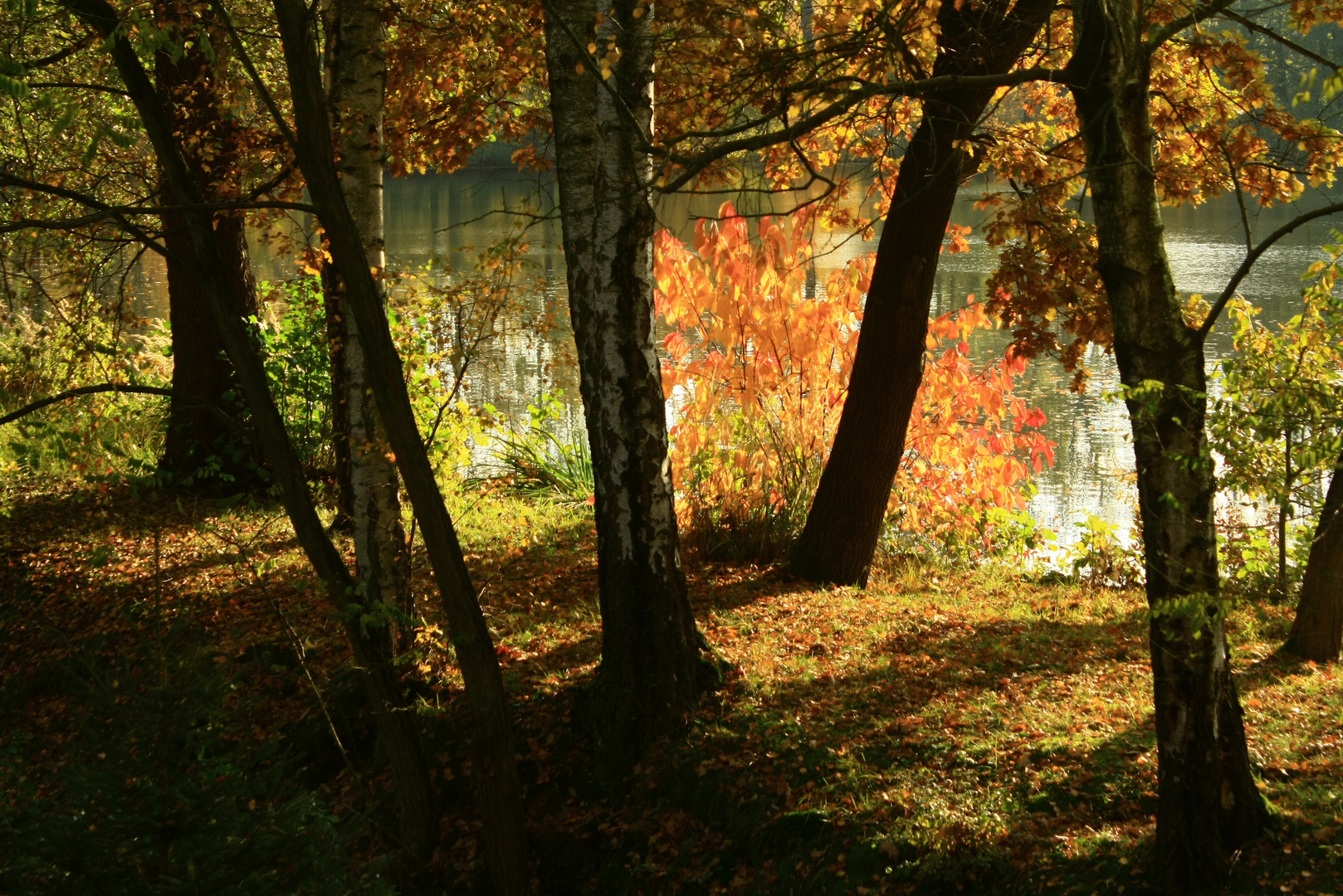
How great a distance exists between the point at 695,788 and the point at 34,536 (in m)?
6.08

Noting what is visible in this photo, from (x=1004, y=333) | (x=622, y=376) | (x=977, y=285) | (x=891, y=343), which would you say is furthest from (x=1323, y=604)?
(x=977, y=285)

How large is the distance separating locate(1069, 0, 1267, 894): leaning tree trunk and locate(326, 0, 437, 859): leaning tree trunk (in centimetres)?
311

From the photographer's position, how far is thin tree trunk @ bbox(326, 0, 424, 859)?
475cm

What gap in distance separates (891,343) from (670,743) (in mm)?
3182

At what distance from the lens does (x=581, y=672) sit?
521 cm

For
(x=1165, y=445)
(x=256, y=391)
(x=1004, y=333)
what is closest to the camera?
(x=1165, y=445)

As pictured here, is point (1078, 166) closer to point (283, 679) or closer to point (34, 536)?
point (283, 679)

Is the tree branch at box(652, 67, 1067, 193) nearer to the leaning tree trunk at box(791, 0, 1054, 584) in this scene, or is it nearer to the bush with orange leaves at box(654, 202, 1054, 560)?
the leaning tree trunk at box(791, 0, 1054, 584)

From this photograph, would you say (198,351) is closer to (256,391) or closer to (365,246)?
(365,246)

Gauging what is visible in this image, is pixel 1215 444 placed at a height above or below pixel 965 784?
above

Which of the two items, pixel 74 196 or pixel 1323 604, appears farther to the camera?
pixel 1323 604

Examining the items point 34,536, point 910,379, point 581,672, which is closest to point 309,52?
point 581,672

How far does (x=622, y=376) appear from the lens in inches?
170

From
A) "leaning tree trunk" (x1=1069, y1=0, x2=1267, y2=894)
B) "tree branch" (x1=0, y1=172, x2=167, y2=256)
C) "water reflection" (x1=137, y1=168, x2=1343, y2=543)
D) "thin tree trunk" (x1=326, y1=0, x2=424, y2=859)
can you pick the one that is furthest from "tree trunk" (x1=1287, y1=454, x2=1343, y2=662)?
"tree branch" (x1=0, y1=172, x2=167, y2=256)
